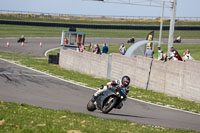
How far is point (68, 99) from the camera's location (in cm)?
1798

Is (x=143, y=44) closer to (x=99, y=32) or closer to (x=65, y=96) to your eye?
(x=65, y=96)

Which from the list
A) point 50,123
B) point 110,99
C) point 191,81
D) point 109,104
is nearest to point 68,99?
point 109,104

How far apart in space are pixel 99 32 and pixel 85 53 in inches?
1581

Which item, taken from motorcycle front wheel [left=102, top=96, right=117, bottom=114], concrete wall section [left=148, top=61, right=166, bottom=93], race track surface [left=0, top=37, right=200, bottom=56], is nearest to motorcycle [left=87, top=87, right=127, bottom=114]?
motorcycle front wheel [left=102, top=96, right=117, bottom=114]

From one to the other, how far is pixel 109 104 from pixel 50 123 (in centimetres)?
433

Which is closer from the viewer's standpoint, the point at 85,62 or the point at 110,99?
the point at 110,99

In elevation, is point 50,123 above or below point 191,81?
A: below

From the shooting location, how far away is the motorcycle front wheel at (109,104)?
13611 millimetres

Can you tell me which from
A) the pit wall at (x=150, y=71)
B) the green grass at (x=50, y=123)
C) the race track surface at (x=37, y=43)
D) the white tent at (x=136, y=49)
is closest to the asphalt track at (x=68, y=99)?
the green grass at (x=50, y=123)

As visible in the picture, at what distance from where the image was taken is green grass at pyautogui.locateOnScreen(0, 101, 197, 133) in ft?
29.2

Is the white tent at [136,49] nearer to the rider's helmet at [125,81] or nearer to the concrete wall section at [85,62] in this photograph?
the concrete wall section at [85,62]

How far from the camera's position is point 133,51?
26047mm

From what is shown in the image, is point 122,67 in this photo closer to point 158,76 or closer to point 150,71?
point 150,71

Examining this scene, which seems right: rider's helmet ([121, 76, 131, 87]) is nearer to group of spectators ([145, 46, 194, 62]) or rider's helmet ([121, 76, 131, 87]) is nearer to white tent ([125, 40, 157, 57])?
group of spectators ([145, 46, 194, 62])
